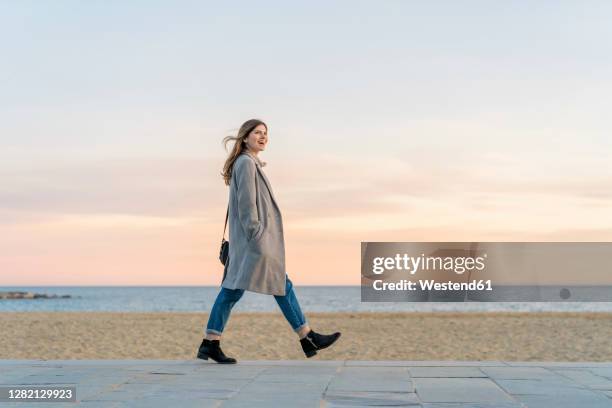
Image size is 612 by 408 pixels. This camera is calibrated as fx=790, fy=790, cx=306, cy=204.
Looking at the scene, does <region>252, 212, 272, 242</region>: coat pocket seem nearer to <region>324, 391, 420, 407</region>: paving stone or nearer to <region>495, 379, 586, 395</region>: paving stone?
<region>324, 391, 420, 407</region>: paving stone

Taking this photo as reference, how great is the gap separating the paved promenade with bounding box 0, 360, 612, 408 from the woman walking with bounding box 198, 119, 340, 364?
0.30 meters

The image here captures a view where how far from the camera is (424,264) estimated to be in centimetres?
1325

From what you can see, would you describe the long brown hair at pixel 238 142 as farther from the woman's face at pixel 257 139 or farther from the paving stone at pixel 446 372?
the paving stone at pixel 446 372

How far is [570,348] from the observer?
1249 centimetres

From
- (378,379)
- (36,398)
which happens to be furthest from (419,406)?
(36,398)

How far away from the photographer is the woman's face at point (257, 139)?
6.43 meters

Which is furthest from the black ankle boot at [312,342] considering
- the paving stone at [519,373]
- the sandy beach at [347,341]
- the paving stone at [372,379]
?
the sandy beach at [347,341]

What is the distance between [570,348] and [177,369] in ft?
26.9

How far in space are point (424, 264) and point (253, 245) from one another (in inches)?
289

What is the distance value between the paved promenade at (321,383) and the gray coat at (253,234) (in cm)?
70

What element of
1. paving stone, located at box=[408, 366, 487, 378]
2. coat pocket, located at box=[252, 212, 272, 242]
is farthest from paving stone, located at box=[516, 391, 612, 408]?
coat pocket, located at box=[252, 212, 272, 242]

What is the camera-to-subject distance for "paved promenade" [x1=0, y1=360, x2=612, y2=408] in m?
4.69

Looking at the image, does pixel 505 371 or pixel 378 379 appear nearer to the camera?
pixel 378 379

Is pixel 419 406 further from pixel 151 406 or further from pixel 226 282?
pixel 226 282
